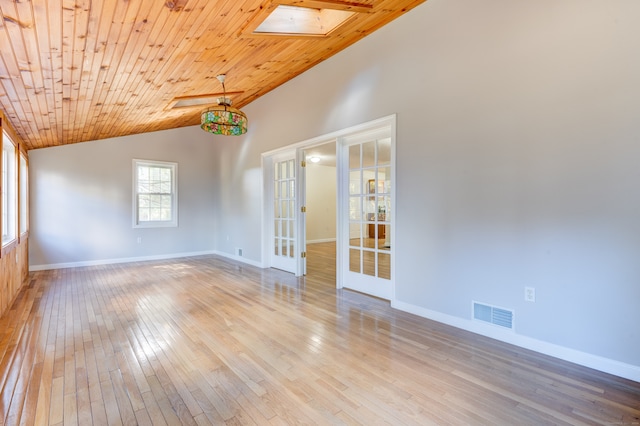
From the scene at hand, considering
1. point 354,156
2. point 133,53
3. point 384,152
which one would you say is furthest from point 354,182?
point 133,53

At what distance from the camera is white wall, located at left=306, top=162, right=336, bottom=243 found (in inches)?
374

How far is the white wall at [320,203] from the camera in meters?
→ 9.49

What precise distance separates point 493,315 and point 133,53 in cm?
387

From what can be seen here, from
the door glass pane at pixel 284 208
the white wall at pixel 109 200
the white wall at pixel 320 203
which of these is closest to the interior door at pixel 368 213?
the door glass pane at pixel 284 208

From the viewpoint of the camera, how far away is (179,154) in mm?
6949

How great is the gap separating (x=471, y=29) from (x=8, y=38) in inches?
139

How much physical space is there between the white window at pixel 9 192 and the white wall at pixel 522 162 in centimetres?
462

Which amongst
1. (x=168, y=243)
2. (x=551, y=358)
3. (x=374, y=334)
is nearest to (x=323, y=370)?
(x=374, y=334)

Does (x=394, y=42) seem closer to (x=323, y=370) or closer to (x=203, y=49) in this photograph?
(x=203, y=49)

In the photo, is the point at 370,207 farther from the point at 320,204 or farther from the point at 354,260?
the point at 320,204

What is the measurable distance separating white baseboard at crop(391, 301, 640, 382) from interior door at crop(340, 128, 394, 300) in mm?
696

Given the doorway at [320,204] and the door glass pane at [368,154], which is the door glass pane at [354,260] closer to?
the door glass pane at [368,154]

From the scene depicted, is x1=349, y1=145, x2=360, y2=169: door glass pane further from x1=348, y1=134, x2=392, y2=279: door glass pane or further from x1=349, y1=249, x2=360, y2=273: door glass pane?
x1=349, y1=249, x2=360, y2=273: door glass pane

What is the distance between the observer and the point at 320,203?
9.73 metres
